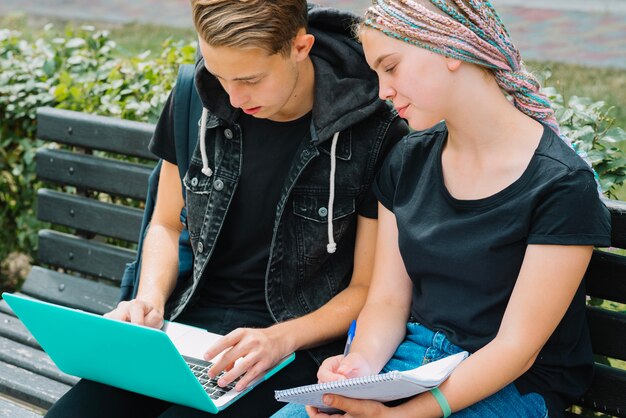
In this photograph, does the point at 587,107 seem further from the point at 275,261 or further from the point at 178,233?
the point at 178,233

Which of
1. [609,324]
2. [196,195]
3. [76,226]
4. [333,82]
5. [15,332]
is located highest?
[333,82]

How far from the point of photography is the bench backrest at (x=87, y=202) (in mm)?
3520

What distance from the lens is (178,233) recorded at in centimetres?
296

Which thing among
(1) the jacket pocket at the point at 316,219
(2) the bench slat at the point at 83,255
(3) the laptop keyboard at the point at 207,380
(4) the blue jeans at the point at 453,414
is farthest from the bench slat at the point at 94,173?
(4) the blue jeans at the point at 453,414

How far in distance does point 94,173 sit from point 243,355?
1.41m

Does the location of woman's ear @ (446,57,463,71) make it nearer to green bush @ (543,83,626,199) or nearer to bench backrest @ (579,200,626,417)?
bench backrest @ (579,200,626,417)

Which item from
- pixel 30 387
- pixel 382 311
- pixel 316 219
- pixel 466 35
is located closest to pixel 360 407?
pixel 382 311

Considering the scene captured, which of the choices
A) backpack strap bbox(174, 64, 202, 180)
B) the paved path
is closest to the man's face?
backpack strap bbox(174, 64, 202, 180)

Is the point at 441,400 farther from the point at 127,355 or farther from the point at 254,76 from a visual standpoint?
the point at 254,76

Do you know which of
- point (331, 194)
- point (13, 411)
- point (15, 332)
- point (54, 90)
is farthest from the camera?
point (54, 90)

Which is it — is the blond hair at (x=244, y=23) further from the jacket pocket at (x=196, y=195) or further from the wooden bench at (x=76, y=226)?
the wooden bench at (x=76, y=226)

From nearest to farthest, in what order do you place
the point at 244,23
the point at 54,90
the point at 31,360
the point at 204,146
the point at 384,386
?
the point at 384,386 < the point at 244,23 < the point at 204,146 < the point at 31,360 < the point at 54,90

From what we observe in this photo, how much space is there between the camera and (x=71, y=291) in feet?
12.2

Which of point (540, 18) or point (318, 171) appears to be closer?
point (318, 171)
